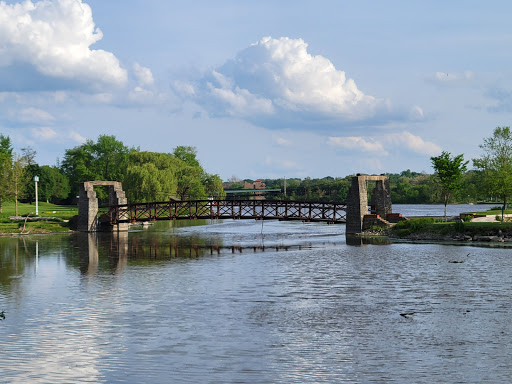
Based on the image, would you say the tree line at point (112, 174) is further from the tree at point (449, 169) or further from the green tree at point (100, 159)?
the tree at point (449, 169)

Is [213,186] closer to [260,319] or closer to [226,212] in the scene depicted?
[226,212]

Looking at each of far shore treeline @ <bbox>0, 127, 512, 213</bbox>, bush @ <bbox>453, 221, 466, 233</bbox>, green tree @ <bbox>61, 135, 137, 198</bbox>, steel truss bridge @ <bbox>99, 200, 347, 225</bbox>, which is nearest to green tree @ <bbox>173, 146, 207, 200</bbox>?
far shore treeline @ <bbox>0, 127, 512, 213</bbox>

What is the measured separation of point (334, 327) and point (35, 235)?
58786 millimetres

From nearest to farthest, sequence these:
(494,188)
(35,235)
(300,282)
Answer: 1. (300,282)
2. (494,188)
3. (35,235)

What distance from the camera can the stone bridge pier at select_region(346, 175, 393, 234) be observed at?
6562 centimetres

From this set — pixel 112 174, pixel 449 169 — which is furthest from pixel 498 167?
pixel 112 174

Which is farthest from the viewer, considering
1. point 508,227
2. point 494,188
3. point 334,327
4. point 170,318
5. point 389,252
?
point 494,188

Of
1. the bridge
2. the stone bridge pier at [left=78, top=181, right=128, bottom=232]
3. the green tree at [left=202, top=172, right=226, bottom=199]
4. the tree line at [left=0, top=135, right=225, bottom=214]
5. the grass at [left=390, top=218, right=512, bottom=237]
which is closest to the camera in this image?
the grass at [left=390, top=218, right=512, bottom=237]

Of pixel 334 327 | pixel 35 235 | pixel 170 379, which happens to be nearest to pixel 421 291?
pixel 334 327

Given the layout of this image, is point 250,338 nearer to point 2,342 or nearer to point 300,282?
point 2,342

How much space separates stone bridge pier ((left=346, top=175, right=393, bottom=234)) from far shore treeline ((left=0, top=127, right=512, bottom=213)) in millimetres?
10076

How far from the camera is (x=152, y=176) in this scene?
102 meters

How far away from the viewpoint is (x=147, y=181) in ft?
330

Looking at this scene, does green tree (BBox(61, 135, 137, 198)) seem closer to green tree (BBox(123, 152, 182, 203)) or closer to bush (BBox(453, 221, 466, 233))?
green tree (BBox(123, 152, 182, 203))
